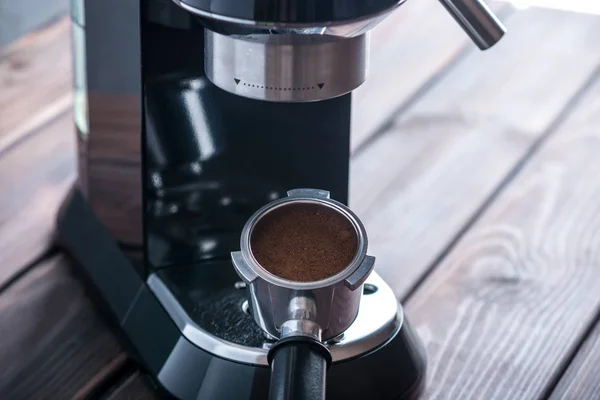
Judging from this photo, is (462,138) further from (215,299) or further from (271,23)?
(271,23)

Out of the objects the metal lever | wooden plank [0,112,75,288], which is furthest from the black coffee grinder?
wooden plank [0,112,75,288]

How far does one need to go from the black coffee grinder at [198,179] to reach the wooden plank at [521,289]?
49 millimetres

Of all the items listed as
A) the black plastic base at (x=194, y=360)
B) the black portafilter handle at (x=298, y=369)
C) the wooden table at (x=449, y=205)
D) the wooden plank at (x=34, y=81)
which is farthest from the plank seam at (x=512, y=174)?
the wooden plank at (x=34, y=81)

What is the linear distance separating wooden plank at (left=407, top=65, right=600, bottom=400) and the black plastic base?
4cm

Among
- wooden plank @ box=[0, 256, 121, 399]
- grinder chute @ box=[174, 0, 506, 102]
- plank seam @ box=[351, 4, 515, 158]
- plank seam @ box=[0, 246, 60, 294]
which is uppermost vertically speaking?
grinder chute @ box=[174, 0, 506, 102]

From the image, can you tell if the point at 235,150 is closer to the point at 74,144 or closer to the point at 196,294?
the point at 196,294

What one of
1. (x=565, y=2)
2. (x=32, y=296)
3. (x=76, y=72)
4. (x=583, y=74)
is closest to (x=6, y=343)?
(x=32, y=296)

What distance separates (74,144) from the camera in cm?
91

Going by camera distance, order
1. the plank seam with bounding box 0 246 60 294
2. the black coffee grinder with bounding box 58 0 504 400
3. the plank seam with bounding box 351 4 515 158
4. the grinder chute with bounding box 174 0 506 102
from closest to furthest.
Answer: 1. the grinder chute with bounding box 174 0 506 102
2. the black coffee grinder with bounding box 58 0 504 400
3. the plank seam with bounding box 0 246 60 294
4. the plank seam with bounding box 351 4 515 158

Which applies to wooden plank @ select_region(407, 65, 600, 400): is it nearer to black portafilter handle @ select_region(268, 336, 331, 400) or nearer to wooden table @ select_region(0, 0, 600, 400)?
wooden table @ select_region(0, 0, 600, 400)

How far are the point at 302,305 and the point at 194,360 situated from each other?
116 mm

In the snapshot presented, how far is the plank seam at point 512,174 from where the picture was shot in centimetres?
77

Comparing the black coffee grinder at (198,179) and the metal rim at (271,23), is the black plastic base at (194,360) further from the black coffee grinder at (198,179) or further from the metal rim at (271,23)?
the metal rim at (271,23)

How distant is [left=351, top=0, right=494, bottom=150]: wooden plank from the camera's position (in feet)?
3.17
